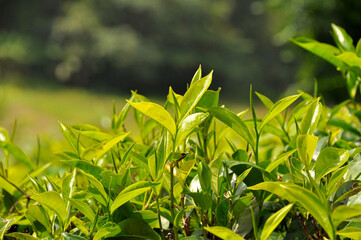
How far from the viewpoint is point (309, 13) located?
18.1ft

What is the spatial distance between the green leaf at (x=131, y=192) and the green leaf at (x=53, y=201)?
5 cm

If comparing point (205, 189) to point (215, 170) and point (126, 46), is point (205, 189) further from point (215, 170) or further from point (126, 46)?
point (126, 46)

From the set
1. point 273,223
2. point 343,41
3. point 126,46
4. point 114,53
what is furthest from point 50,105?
point 273,223

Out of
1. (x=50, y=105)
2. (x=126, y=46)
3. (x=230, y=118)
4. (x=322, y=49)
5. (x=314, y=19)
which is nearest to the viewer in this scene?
(x=230, y=118)

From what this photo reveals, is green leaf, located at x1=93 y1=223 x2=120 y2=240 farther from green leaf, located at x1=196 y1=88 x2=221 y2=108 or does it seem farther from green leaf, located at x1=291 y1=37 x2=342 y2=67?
green leaf, located at x1=291 y1=37 x2=342 y2=67

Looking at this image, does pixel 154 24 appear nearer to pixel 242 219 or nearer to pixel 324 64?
pixel 324 64

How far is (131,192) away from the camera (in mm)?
335

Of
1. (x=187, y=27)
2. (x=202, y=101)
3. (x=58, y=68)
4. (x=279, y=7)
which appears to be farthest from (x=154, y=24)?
(x=202, y=101)


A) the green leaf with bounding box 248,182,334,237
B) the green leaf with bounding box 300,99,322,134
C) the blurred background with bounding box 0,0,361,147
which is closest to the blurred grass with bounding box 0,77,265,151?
the blurred background with bounding box 0,0,361,147

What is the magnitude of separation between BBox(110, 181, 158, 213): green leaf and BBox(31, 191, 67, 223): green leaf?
0.17 ft

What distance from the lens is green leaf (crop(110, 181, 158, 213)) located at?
33 cm

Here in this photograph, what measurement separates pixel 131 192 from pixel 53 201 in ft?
0.26

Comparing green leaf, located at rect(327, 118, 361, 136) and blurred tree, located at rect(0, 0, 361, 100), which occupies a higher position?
blurred tree, located at rect(0, 0, 361, 100)

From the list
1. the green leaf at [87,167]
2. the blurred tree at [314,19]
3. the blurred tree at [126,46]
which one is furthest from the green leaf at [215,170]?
the blurred tree at [126,46]
